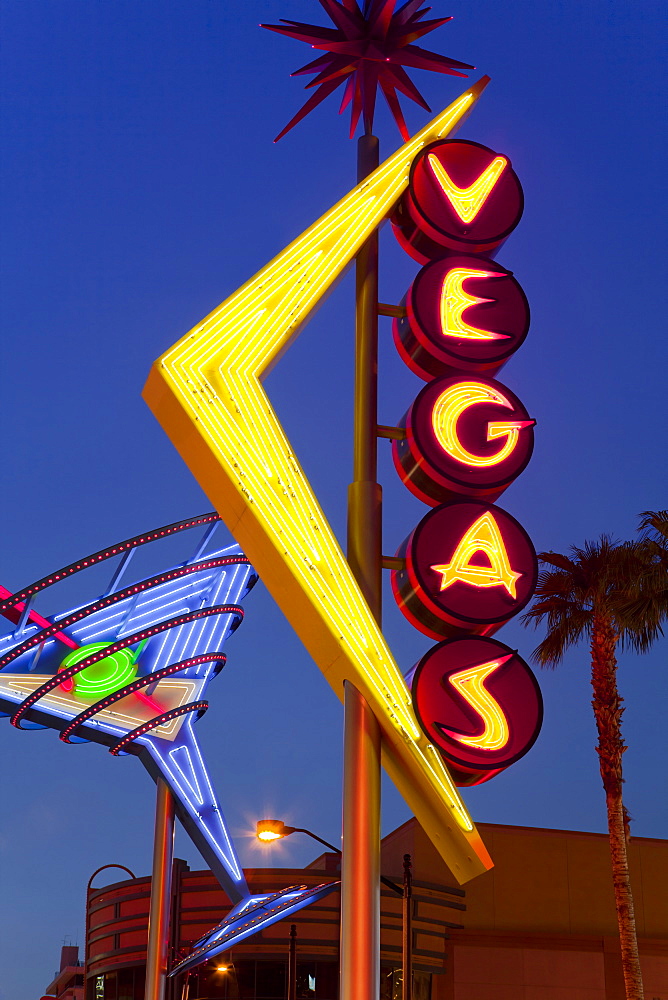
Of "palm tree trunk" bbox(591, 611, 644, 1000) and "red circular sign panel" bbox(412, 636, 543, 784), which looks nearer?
"red circular sign panel" bbox(412, 636, 543, 784)

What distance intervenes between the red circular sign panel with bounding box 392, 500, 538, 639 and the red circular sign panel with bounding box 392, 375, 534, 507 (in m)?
0.27

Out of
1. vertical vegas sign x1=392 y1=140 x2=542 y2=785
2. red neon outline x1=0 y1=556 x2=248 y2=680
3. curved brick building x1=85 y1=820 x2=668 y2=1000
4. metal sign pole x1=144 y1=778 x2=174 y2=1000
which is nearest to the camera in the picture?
vertical vegas sign x1=392 y1=140 x2=542 y2=785

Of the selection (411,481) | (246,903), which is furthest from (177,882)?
(411,481)

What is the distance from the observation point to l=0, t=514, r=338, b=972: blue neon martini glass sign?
984 inches

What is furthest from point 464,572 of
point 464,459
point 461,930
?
point 461,930

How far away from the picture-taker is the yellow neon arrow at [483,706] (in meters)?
8.61

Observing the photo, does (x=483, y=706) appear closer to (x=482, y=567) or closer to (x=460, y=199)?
(x=482, y=567)

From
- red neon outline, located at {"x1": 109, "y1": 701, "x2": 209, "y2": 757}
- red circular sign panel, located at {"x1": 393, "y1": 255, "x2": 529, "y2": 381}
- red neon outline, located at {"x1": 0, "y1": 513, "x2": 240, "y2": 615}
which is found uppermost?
red neon outline, located at {"x1": 0, "y1": 513, "x2": 240, "y2": 615}

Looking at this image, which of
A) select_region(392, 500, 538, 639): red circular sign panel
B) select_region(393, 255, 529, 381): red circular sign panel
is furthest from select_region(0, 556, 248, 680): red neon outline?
select_region(392, 500, 538, 639): red circular sign panel

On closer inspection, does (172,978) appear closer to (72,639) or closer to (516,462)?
(72,639)

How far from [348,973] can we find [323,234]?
19.8 ft

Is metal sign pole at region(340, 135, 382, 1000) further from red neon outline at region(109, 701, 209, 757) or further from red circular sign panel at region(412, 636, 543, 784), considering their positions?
red neon outline at region(109, 701, 209, 757)

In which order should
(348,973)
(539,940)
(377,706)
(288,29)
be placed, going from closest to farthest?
(348,973)
(377,706)
(288,29)
(539,940)

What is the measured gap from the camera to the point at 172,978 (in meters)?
26.8
